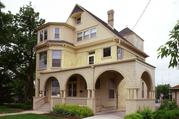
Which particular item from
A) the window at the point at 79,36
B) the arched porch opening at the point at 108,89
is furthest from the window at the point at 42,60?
the arched porch opening at the point at 108,89

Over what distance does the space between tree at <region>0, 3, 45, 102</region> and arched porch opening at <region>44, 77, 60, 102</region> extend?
761 cm

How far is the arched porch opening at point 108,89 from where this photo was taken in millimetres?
27719

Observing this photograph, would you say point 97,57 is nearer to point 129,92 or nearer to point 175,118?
point 129,92

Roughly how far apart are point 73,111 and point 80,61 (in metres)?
9.93

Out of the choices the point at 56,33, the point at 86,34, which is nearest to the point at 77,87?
the point at 86,34

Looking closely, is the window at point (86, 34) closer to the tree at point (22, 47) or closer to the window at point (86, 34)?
the window at point (86, 34)

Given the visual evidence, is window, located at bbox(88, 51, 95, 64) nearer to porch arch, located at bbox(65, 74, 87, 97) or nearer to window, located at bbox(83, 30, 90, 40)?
window, located at bbox(83, 30, 90, 40)

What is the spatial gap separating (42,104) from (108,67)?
10.7 m

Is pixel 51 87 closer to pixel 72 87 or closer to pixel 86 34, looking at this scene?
pixel 72 87

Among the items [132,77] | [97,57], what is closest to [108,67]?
[132,77]

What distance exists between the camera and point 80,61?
31.2 m

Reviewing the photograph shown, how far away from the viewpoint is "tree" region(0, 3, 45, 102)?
3522cm

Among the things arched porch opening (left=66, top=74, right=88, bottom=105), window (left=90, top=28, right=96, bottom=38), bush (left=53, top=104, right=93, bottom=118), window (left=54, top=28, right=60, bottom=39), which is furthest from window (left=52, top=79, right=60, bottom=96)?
window (left=90, top=28, right=96, bottom=38)

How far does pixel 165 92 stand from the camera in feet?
320
